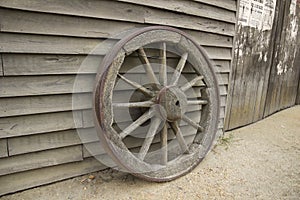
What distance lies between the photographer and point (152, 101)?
1604 millimetres

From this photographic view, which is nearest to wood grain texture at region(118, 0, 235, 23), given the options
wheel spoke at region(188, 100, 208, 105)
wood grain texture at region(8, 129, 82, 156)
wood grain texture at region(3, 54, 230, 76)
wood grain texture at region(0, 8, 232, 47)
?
wood grain texture at region(0, 8, 232, 47)

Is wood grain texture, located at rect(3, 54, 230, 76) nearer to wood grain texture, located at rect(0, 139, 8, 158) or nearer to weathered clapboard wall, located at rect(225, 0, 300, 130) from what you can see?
wood grain texture, located at rect(0, 139, 8, 158)

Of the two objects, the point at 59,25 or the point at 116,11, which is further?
the point at 116,11

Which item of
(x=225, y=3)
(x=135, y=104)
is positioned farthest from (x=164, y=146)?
(x=225, y=3)

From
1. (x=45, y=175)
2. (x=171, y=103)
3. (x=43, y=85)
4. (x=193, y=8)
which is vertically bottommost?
(x=45, y=175)

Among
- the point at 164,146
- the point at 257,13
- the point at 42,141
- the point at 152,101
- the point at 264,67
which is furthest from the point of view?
the point at 264,67

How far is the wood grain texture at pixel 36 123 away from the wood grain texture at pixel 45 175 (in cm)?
27

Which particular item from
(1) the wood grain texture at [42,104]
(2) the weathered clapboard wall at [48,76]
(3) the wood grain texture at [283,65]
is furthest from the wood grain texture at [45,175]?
(3) the wood grain texture at [283,65]

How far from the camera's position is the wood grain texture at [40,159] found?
1.38 metres

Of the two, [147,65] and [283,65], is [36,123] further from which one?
[283,65]

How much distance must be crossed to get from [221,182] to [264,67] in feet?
6.22

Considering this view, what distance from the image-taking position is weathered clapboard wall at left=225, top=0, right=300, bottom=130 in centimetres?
262

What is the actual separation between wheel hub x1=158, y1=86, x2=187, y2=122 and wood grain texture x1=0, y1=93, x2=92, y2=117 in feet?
1.65

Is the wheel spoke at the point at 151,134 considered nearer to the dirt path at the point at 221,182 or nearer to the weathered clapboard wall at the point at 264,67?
the dirt path at the point at 221,182
